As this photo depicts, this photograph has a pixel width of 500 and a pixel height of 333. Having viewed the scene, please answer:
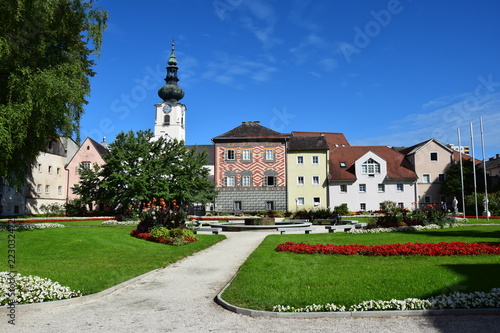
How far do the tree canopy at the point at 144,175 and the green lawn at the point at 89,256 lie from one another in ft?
59.9

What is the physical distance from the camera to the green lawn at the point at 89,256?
10.2 m

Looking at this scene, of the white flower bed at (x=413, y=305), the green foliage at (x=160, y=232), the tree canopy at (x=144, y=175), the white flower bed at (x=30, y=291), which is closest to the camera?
the white flower bed at (x=413, y=305)

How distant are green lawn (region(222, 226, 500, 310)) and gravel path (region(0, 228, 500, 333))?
2.18 feet

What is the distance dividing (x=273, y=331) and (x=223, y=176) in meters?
45.7

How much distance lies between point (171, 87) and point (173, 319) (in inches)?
2916

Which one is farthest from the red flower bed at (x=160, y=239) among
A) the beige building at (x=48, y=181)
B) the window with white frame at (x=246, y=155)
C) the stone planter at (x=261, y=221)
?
the window with white frame at (x=246, y=155)

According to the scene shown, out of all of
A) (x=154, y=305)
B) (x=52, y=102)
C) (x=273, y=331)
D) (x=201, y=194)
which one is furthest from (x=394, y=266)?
(x=201, y=194)

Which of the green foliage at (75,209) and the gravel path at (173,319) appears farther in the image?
the green foliage at (75,209)

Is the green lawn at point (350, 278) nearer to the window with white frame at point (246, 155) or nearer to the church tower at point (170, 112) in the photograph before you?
the window with white frame at point (246, 155)

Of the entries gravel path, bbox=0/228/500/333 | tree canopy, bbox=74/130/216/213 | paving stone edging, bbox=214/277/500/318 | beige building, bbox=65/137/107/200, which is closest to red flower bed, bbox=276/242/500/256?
gravel path, bbox=0/228/500/333

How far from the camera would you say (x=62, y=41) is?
67.8 feet

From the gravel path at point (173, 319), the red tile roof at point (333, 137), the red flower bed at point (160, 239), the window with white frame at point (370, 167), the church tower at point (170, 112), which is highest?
the church tower at point (170, 112)

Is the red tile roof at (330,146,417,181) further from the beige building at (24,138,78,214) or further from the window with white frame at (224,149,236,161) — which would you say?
the beige building at (24,138,78,214)

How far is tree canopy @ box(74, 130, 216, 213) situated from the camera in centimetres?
3794
